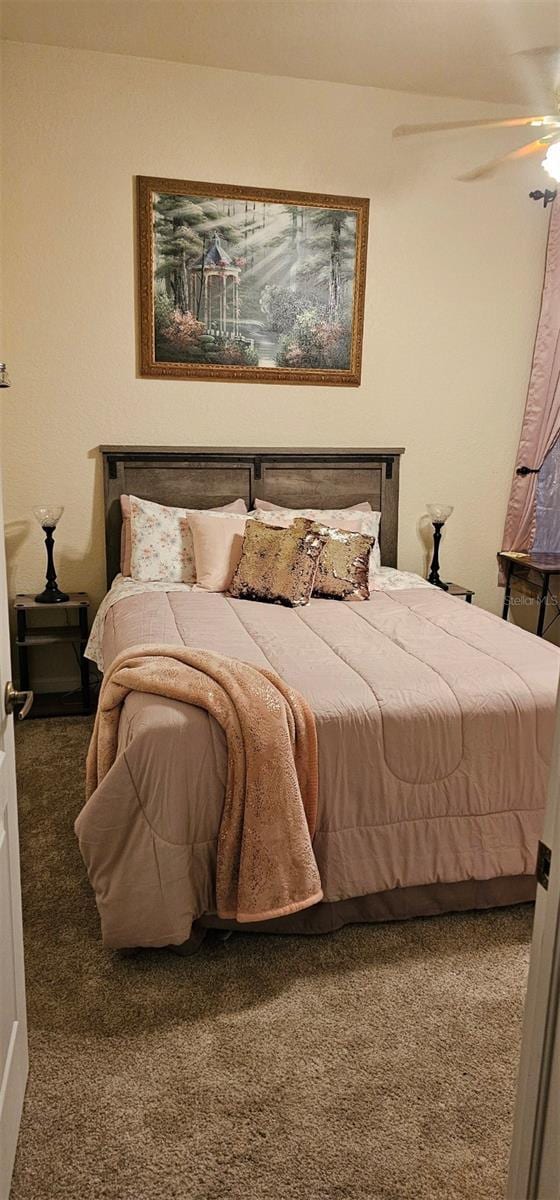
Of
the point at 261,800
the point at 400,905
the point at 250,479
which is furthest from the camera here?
the point at 250,479

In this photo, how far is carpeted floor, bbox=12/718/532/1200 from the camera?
1668mm

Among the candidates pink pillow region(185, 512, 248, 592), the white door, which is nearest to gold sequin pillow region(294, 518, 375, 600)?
pink pillow region(185, 512, 248, 592)

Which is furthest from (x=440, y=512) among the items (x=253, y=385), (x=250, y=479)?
(x=253, y=385)

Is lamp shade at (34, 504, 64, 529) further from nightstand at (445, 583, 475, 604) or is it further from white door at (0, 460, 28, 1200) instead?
white door at (0, 460, 28, 1200)

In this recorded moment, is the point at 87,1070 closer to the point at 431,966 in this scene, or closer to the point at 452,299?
the point at 431,966

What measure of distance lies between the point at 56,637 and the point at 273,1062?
2.49 metres

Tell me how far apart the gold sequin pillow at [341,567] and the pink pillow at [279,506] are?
398 mm

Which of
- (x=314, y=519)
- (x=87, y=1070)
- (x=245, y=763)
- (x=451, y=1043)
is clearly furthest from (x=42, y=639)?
(x=451, y=1043)

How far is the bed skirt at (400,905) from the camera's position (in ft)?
7.80

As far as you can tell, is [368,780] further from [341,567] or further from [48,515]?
[48,515]

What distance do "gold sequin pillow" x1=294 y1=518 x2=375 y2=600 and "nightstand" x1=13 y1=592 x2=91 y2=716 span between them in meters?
1.14

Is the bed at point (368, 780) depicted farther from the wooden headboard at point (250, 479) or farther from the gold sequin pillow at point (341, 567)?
the wooden headboard at point (250, 479)

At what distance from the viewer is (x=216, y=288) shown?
13.6ft

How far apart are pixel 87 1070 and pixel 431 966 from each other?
0.94m
